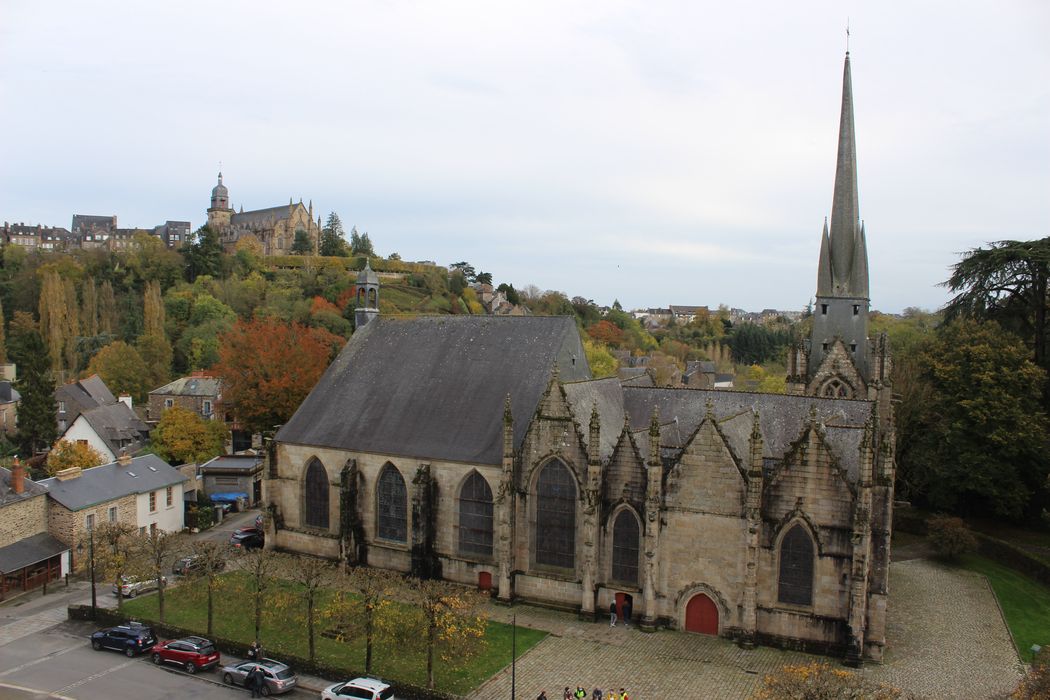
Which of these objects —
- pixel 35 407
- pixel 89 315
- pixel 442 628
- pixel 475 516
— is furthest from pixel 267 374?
pixel 89 315

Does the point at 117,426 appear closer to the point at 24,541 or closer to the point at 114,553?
the point at 24,541

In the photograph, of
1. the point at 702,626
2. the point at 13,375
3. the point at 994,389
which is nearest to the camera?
the point at 702,626

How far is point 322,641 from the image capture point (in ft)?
98.4

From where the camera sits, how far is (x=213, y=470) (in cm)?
5131

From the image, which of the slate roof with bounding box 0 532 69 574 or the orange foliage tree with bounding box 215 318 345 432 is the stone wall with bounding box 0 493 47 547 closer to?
the slate roof with bounding box 0 532 69 574

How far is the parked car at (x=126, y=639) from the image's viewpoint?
2892 centimetres

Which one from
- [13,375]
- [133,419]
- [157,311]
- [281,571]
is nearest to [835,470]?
[281,571]

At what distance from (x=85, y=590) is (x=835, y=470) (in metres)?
35.5

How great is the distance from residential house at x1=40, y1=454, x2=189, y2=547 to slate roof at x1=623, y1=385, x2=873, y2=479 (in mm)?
28651

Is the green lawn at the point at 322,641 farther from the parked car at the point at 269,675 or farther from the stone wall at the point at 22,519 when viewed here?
the stone wall at the point at 22,519

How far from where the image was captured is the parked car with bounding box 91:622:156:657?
94.9 ft

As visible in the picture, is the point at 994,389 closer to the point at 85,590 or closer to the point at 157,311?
the point at 85,590

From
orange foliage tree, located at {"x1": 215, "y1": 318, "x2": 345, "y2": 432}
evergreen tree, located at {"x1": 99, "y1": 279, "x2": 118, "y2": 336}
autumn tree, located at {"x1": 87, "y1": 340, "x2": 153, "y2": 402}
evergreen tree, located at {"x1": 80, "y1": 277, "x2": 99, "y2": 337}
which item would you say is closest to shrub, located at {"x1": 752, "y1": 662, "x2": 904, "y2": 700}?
orange foliage tree, located at {"x1": 215, "y1": 318, "x2": 345, "y2": 432}

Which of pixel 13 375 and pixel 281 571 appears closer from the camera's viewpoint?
pixel 281 571
